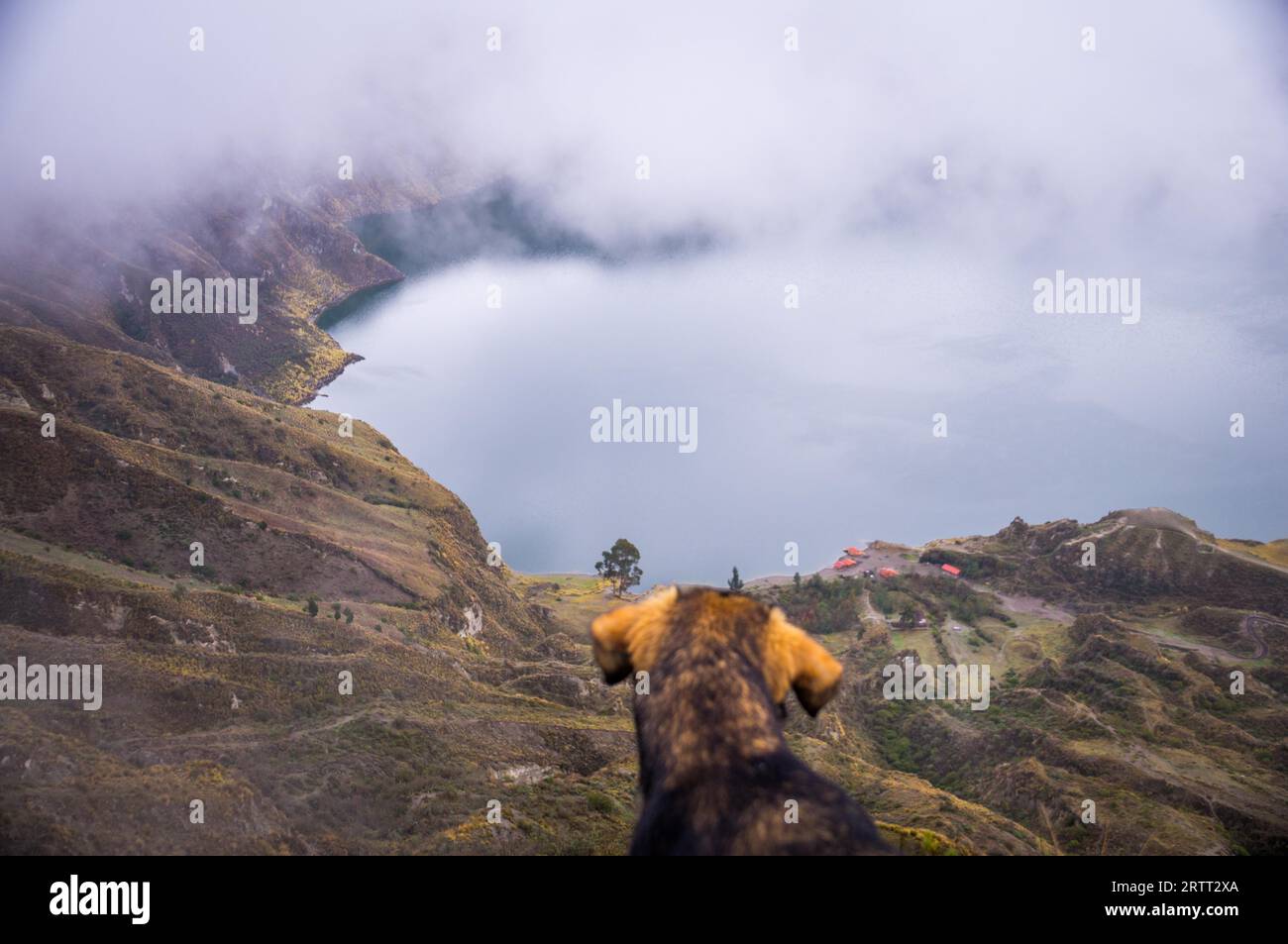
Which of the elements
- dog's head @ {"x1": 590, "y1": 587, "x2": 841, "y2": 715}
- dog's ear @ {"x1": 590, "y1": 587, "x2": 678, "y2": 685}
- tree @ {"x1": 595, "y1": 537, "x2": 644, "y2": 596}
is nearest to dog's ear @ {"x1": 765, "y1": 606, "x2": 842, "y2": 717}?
dog's head @ {"x1": 590, "y1": 587, "x2": 841, "y2": 715}

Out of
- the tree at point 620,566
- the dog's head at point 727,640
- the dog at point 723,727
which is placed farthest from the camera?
the tree at point 620,566

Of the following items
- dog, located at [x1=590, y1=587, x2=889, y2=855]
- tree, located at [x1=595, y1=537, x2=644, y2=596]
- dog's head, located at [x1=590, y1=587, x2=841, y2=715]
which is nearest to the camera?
dog, located at [x1=590, y1=587, x2=889, y2=855]

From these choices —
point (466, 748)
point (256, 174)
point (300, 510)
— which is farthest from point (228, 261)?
point (466, 748)

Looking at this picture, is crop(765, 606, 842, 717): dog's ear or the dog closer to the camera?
the dog

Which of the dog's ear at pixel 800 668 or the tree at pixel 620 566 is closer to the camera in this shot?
the dog's ear at pixel 800 668

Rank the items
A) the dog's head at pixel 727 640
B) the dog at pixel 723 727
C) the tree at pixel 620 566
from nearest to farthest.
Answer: the dog at pixel 723 727 < the dog's head at pixel 727 640 < the tree at pixel 620 566

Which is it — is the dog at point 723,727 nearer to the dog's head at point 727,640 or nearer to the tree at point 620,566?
the dog's head at point 727,640

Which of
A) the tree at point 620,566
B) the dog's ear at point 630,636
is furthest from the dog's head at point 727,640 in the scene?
the tree at point 620,566

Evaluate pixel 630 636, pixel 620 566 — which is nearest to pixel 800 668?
pixel 630 636

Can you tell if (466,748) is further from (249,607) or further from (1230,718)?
(1230,718)

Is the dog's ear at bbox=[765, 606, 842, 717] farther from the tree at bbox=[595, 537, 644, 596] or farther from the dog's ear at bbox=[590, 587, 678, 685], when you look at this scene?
the tree at bbox=[595, 537, 644, 596]
